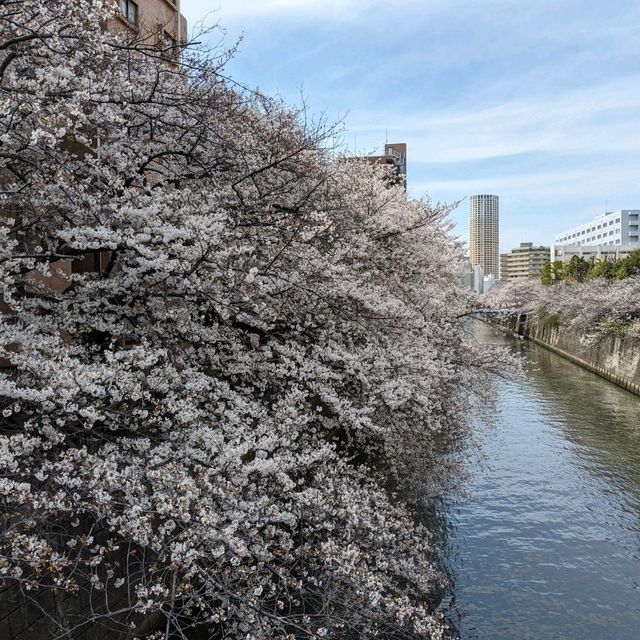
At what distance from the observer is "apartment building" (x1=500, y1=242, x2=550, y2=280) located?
134125 millimetres

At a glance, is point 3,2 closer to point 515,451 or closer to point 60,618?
point 60,618

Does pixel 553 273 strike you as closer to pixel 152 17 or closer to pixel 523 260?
pixel 152 17

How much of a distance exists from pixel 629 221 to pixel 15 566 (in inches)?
4948

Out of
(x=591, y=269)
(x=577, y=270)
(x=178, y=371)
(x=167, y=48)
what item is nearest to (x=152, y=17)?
(x=167, y=48)

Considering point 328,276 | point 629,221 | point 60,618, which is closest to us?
point 60,618

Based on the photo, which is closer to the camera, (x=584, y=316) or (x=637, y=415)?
(x=637, y=415)

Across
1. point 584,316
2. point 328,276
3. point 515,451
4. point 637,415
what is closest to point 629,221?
point 584,316

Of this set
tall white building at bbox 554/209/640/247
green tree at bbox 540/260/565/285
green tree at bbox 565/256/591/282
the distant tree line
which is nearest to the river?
the distant tree line

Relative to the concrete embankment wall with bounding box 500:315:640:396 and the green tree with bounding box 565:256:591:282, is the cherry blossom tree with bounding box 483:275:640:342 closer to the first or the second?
the concrete embankment wall with bounding box 500:315:640:396

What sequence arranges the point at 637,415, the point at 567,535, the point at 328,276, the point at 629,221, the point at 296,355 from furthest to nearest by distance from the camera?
1. the point at 629,221
2. the point at 637,415
3. the point at 567,535
4. the point at 328,276
5. the point at 296,355

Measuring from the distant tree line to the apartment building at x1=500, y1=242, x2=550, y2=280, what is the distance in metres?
66.2

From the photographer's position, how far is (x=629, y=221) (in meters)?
113

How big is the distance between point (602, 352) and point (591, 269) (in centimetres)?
2281

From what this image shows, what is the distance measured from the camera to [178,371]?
7793 millimetres
